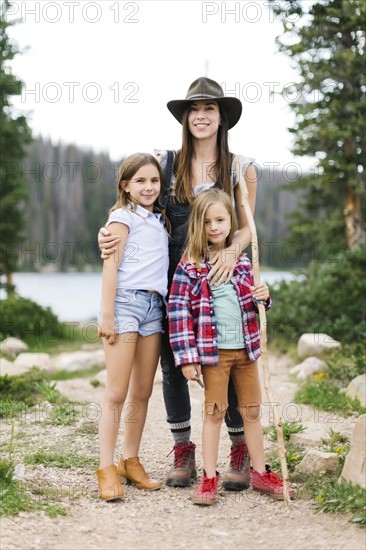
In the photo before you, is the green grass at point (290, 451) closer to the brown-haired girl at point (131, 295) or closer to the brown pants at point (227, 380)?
the brown pants at point (227, 380)

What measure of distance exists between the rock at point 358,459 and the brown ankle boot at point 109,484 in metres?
1.40

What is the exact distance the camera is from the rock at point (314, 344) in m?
9.68

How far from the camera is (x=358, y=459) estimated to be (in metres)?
4.25

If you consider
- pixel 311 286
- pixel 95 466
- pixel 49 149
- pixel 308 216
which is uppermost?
pixel 49 149

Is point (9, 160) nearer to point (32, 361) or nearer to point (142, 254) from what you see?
point (32, 361)

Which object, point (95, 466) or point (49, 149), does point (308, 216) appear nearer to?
point (95, 466)

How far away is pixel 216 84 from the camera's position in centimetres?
466

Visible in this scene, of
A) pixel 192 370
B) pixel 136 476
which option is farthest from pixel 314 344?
pixel 192 370

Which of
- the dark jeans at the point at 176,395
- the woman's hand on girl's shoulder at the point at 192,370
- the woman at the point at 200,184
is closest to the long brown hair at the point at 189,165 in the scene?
the woman at the point at 200,184

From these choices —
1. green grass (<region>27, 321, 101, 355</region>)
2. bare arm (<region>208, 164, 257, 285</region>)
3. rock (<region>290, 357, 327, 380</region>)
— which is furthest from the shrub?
bare arm (<region>208, 164, 257, 285</region>)

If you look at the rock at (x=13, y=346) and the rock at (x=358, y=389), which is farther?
the rock at (x=13, y=346)

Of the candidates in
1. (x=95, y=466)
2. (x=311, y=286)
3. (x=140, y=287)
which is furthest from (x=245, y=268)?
(x=311, y=286)

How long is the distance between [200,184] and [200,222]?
1.26 ft

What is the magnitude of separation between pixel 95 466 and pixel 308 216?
927 centimetres
